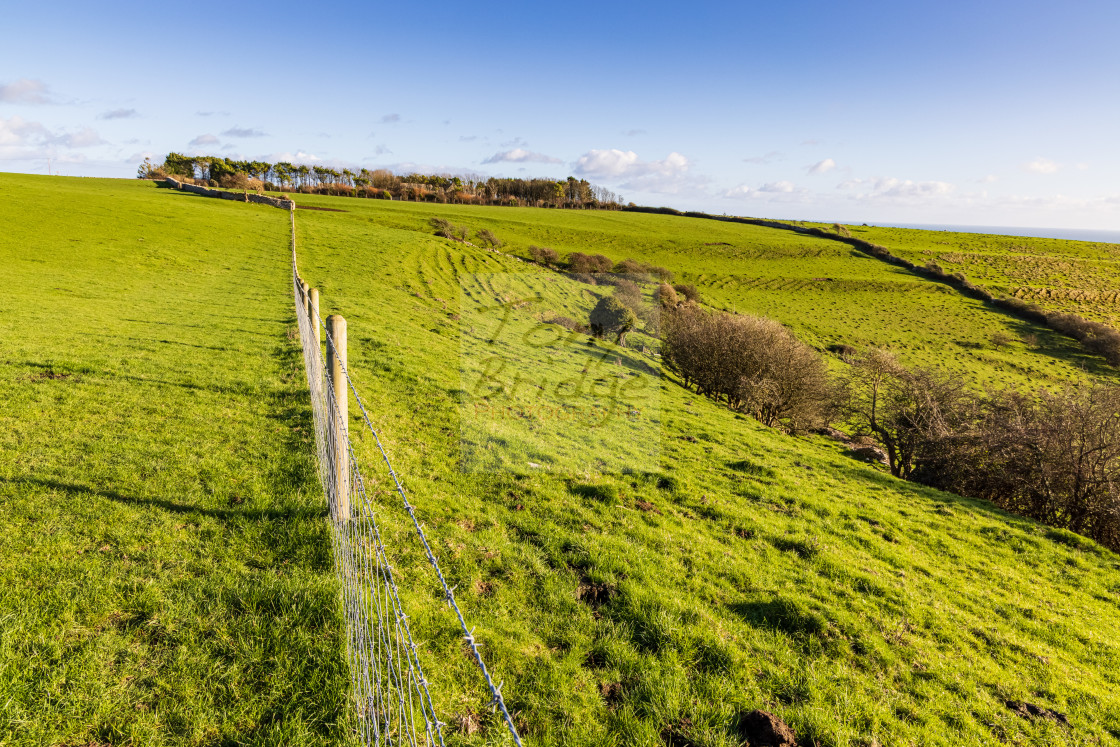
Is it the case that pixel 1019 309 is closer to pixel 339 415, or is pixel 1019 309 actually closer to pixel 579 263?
pixel 579 263

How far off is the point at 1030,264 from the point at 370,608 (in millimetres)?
130434

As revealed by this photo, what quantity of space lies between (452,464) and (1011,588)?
11.4m

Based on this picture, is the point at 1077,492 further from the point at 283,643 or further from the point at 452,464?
the point at 283,643

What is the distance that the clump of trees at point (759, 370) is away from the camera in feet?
78.1

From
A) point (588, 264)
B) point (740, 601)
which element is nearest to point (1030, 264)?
point (588, 264)

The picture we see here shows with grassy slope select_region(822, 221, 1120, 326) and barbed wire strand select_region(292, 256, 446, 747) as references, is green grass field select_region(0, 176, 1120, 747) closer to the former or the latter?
barbed wire strand select_region(292, 256, 446, 747)

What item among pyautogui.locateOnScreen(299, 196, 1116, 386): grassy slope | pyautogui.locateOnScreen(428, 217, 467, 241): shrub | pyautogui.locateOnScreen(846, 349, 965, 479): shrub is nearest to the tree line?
pyautogui.locateOnScreen(299, 196, 1116, 386): grassy slope

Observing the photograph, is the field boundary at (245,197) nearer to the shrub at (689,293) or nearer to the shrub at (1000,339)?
the shrub at (689,293)

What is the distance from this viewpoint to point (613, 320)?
36.7 m

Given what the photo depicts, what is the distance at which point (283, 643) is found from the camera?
438 centimetres

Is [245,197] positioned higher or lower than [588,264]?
higher

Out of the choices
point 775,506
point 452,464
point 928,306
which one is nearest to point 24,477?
point 452,464

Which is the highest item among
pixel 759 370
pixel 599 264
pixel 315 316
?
pixel 599 264

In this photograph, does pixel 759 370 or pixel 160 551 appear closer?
pixel 160 551
